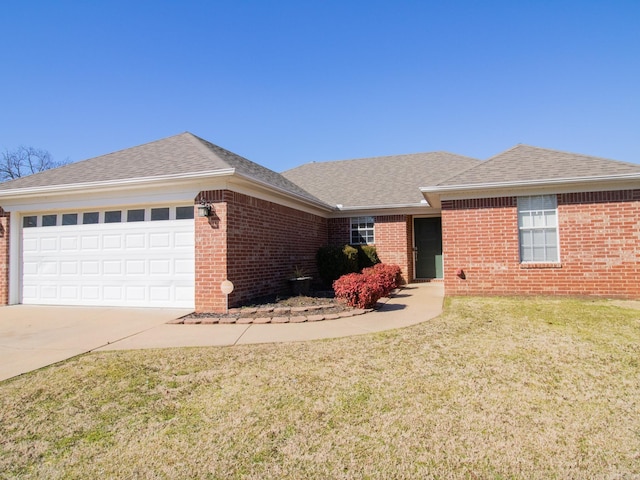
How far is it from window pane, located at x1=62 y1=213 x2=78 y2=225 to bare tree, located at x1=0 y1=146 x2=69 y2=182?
120 feet

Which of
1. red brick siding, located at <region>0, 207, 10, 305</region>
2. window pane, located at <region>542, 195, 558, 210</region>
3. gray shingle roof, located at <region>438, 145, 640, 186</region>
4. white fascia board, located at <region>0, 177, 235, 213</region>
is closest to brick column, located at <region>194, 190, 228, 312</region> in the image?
white fascia board, located at <region>0, 177, 235, 213</region>

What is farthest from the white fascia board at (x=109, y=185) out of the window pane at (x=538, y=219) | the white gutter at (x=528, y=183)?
the window pane at (x=538, y=219)

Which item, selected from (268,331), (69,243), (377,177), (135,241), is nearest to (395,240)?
(377,177)

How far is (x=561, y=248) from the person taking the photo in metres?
9.40

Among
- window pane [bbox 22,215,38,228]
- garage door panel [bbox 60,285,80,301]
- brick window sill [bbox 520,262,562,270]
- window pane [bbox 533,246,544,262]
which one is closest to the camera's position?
garage door panel [bbox 60,285,80,301]

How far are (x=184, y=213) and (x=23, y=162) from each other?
1627 inches

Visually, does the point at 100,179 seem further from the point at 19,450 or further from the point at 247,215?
the point at 19,450

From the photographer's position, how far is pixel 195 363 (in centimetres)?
468

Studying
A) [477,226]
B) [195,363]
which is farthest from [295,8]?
[195,363]

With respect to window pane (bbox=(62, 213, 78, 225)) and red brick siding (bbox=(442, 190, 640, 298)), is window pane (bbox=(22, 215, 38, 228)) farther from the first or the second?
red brick siding (bbox=(442, 190, 640, 298))

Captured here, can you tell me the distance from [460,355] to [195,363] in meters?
3.44

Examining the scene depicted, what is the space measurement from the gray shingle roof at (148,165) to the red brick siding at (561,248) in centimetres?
526

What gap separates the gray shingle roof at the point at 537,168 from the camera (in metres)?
9.16

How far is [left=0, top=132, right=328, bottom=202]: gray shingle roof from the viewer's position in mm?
8484
